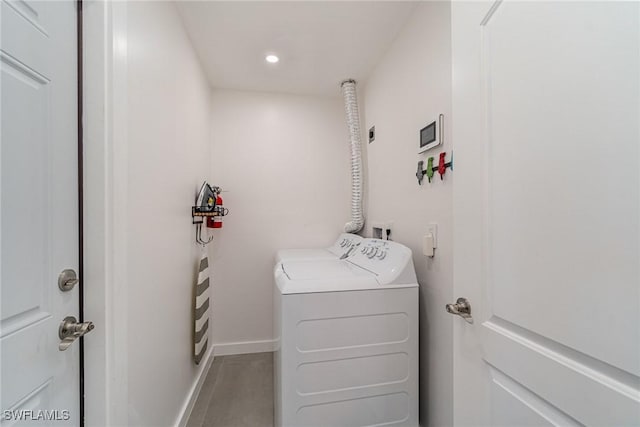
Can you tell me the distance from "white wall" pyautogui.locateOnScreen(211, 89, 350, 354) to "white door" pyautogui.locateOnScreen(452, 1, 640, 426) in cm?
178

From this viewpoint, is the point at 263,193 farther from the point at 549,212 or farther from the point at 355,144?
the point at 549,212

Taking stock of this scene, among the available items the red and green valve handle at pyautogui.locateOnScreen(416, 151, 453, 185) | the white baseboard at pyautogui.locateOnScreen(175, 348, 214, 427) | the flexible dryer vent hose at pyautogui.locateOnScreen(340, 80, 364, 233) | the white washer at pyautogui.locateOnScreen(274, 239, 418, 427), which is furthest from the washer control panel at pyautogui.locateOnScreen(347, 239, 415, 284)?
the white baseboard at pyautogui.locateOnScreen(175, 348, 214, 427)

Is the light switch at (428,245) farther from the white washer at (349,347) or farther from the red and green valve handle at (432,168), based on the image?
the red and green valve handle at (432,168)

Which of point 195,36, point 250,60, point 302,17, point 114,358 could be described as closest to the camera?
point 114,358

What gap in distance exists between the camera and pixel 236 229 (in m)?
2.43

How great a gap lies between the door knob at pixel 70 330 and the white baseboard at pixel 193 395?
3.47 ft

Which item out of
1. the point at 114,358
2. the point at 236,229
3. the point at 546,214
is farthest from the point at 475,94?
the point at 236,229

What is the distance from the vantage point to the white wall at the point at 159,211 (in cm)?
99

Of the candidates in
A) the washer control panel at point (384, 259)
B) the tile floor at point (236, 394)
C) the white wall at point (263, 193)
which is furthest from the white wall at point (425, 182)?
the tile floor at point (236, 394)

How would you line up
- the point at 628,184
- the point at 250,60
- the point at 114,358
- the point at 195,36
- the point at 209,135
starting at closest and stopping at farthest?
the point at 628,184 → the point at 114,358 → the point at 195,36 → the point at 250,60 → the point at 209,135

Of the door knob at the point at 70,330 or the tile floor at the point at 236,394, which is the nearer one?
the door knob at the point at 70,330

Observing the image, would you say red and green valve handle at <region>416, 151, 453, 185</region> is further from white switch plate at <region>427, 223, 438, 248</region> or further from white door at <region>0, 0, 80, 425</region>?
white door at <region>0, 0, 80, 425</region>

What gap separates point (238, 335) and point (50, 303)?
195 centimetres

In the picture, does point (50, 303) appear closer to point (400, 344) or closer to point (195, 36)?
point (400, 344)
